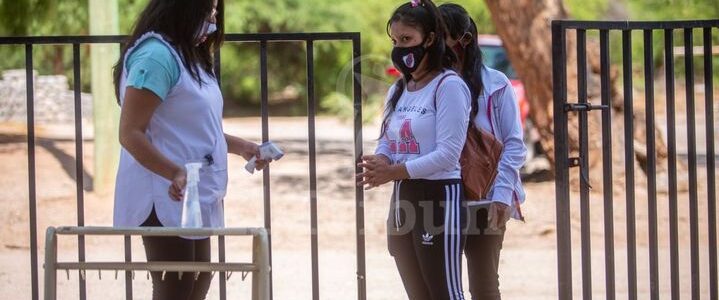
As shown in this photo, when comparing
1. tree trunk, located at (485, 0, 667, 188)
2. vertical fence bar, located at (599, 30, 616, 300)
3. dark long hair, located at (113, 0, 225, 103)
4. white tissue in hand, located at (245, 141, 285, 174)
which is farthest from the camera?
tree trunk, located at (485, 0, 667, 188)

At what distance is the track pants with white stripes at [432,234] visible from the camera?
4141mm

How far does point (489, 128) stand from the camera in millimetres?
4363

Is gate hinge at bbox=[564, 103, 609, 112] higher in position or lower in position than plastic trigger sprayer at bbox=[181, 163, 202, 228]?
higher

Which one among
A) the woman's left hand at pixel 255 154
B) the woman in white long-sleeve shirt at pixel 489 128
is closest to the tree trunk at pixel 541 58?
the woman in white long-sleeve shirt at pixel 489 128

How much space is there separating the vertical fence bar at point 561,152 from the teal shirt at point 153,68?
165 centimetres

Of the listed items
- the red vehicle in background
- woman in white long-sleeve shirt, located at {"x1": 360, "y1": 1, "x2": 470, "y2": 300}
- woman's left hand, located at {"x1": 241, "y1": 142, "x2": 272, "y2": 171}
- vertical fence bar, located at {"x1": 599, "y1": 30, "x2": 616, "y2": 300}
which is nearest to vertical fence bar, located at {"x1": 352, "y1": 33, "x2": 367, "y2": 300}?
woman in white long-sleeve shirt, located at {"x1": 360, "y1": 1, "x2": 470, "y2": 300}

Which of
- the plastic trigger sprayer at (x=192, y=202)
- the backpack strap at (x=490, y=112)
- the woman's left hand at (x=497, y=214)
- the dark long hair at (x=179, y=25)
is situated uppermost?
the dark long hair at (x=179, y=25)

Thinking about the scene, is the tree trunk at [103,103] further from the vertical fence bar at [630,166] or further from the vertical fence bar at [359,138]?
the vertical fence bar at [630,166]

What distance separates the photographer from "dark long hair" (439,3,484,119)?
4.33m

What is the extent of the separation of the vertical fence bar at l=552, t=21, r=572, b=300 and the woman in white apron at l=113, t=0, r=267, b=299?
1480mm

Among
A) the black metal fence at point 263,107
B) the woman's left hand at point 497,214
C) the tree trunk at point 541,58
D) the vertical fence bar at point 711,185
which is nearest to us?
the woman's left hand at point 497,214

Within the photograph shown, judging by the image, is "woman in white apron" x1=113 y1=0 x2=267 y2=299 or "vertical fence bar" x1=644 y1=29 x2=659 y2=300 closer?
"woman in white apron" x1=113 y1=0 x2=267 y2=299

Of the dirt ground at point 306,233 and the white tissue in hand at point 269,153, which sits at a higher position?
the white tissue in hand at point 269,153

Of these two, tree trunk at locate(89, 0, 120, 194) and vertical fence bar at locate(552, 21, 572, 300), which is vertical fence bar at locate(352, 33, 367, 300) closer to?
vertical fence bar at locate(552, 21, 572, 300)
